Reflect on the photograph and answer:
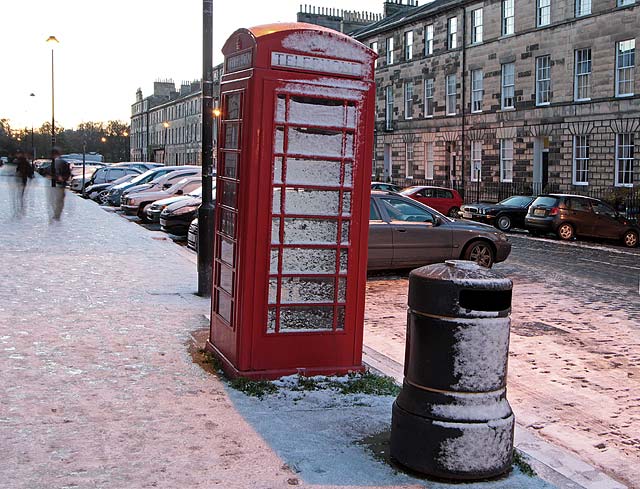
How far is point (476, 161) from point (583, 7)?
32.8 feet

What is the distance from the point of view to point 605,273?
1536cm

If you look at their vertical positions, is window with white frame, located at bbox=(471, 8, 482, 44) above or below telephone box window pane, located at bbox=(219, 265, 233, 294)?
above

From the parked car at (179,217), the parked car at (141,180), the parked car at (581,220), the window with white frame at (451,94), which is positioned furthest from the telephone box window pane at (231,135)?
the window with white frame at (451,94)

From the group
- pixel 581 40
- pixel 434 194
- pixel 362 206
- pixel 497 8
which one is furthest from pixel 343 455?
pixel 497 8

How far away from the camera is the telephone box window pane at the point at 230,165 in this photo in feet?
21.0

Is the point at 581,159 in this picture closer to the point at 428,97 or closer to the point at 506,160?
the point at 506,160

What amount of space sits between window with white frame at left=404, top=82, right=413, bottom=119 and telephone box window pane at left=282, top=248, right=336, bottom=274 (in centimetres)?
Result: 4195

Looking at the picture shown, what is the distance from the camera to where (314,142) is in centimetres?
624

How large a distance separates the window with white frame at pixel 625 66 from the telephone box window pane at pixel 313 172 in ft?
93.6

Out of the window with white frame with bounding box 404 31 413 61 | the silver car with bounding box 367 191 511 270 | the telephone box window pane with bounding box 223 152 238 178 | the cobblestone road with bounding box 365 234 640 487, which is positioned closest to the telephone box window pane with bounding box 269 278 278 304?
the telephone box window pane with bounding box 223 152 238 178

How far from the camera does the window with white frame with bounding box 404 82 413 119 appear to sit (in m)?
47.4

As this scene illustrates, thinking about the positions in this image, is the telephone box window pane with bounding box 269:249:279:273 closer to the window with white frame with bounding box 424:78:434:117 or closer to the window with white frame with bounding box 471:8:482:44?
the window with white frame with bounding box 471:8:482:44

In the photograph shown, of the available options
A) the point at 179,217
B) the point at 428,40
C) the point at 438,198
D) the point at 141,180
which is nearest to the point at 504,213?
the point at 438,198

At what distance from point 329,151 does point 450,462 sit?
270 centimetres
